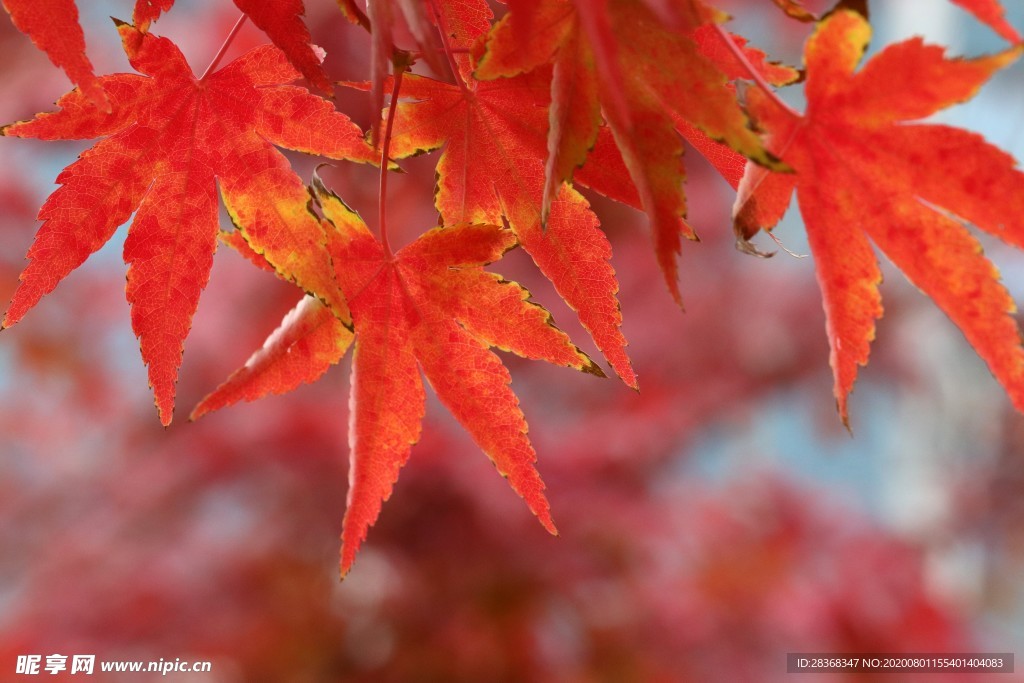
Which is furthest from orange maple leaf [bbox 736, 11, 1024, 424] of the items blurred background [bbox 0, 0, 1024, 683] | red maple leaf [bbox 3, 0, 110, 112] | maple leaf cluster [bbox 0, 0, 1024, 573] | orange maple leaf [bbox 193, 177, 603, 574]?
blurred background [bbox 0, 0, 1024, 683]

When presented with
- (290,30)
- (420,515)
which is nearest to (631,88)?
(290,30)

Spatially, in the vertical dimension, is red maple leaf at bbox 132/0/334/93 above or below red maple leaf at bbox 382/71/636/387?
above

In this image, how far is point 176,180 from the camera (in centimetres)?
46

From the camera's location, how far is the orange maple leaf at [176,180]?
0.43m

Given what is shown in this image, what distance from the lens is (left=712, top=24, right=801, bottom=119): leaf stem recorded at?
372 mm

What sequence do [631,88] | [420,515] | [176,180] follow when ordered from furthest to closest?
[420,515] < [176,180] < [631,88]

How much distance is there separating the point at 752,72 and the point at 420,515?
71.7 inches

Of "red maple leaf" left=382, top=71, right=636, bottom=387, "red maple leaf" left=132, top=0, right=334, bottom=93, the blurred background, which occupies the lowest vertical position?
the blurred background

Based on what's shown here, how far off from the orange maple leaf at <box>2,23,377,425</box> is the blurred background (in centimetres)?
140

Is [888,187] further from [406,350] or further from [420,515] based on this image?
[420,515]

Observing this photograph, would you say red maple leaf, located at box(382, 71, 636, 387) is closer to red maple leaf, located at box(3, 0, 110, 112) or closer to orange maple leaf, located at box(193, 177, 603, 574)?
orange maple leaf, located at box(193, 177, 603, 574)

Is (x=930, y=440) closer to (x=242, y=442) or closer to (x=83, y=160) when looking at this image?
(x=242, y=442)

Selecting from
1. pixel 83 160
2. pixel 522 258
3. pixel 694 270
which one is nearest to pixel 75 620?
pixel 522 258

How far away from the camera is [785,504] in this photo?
2.53 metres
